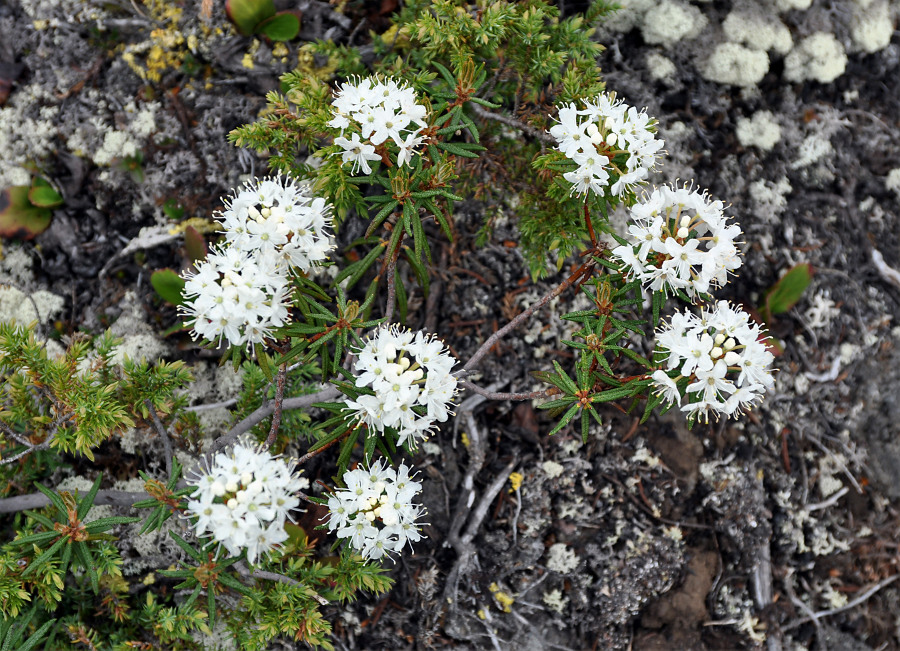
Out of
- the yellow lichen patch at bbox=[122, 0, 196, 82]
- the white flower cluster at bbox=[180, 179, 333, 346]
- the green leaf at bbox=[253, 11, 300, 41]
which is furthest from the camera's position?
the yellow lichen patch at bbox=[122, 0, 196, 82]

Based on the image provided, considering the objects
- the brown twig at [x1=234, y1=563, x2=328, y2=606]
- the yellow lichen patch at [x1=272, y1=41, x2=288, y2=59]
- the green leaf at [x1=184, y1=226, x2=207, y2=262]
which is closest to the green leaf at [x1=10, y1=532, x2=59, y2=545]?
the brown twig at [x1=234, y1=563, x2=328, y2=606]

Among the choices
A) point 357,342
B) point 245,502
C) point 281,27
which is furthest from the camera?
point 281,27

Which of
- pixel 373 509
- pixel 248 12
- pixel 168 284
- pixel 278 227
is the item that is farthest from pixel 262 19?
pixel 373 509

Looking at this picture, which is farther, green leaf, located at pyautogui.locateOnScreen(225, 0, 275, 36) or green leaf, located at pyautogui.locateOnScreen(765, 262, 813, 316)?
green leaf, located at pyautogui.locateOnScreen(765, 262, 813, 316)

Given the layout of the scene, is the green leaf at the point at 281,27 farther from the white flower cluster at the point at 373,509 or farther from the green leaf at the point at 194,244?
the white flower cluster at the point at 373,509

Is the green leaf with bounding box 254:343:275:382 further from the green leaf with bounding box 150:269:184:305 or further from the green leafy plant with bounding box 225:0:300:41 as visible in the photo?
the green leafy plant with bounding box 225:0:300:41

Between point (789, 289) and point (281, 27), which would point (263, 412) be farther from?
point (789, 289)
